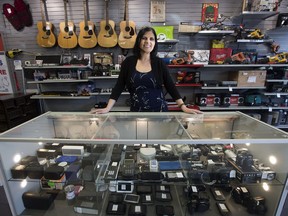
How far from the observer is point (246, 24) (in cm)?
329

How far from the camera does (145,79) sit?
4.76ft

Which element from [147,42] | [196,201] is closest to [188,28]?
[147,42]

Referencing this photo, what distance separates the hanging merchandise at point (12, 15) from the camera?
328 centimetres

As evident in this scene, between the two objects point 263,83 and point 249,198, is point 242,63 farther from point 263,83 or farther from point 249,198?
point 249,198

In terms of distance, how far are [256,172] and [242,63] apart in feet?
8.32

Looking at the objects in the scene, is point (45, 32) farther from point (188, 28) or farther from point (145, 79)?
point (145, 79)

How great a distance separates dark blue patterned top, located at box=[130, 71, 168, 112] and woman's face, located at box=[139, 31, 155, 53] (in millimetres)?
211

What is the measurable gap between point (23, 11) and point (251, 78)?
471 cm

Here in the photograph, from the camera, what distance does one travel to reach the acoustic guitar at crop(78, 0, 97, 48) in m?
3.18

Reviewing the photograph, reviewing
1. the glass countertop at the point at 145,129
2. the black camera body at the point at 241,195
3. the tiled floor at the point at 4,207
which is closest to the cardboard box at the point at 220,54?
the glass countertop at the point at 145,129

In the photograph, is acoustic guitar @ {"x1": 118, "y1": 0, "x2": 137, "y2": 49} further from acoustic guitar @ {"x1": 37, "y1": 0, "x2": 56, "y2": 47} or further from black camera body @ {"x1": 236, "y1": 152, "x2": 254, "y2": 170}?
black camera body @ {"x1": 236, "y1": 152, "x2": 254, "y2": 170}

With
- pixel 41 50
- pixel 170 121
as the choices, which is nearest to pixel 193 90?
pixel 170 121

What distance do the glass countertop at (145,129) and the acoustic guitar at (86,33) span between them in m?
2.34

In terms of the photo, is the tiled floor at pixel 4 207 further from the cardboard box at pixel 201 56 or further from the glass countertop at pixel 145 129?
the cardboard box at pixel 201 56
